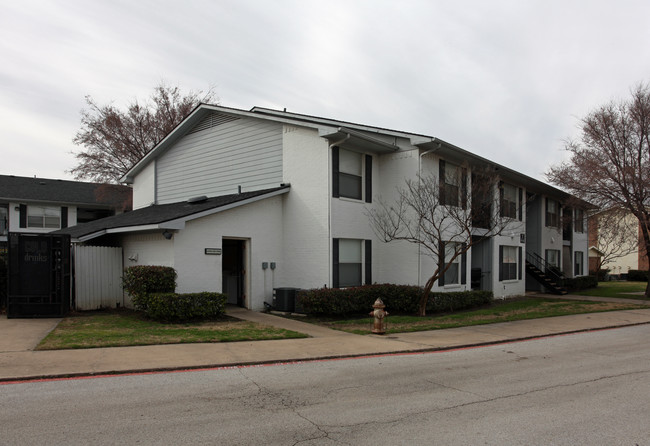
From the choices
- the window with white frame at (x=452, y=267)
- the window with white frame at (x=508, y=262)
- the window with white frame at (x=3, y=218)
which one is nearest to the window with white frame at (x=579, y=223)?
the window with white frame at (x=508, y=262)

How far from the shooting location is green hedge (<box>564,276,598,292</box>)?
28.9 m

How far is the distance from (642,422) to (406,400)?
2712 millimetres

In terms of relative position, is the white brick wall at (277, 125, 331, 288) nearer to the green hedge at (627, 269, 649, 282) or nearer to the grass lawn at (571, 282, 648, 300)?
the grass lawn at (571, 282, 648, 300)

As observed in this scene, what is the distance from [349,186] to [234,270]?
4.91 meters

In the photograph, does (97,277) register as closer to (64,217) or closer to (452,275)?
(452,275)

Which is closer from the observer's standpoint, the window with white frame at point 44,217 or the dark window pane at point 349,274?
the dark window pane at point 349,274

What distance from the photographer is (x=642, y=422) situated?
551 centimetres

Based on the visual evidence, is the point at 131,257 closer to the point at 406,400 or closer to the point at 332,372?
the point at 332,372

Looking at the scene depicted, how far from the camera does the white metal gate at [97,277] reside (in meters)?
14.3

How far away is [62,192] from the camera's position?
3272cm

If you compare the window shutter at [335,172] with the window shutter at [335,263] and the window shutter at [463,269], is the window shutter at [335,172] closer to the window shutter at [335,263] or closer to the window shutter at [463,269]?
the window shutter at [335,263]

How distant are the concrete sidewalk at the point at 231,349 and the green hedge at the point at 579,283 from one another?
16015 millimetres

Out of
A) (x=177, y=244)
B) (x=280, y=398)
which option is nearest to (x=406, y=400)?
(x=280, y=398)

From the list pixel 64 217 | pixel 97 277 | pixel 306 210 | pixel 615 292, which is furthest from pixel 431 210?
pixel 64 217
